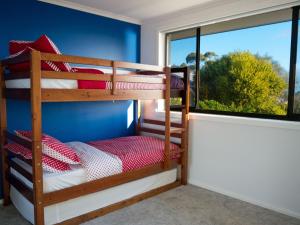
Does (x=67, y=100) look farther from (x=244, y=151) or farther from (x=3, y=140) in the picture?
(x=244, y=151)

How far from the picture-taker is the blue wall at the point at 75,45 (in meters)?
2.61

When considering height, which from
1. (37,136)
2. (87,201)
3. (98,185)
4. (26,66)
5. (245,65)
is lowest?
(87,201)

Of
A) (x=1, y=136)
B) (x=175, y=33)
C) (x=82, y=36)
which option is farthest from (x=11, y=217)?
(x=175, y=33)

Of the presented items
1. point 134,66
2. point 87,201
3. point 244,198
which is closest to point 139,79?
point 134,66

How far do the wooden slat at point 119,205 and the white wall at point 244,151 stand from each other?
17.4 inches

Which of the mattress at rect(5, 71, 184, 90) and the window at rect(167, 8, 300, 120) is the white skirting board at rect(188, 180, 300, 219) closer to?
the window at rect(167, 8, 300, 120)

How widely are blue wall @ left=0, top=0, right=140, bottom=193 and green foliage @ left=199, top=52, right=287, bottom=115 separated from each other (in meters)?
1.15

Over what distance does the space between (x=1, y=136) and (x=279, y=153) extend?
8.99 ft

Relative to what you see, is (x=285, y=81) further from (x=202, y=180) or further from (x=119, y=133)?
(x=119, y=133)

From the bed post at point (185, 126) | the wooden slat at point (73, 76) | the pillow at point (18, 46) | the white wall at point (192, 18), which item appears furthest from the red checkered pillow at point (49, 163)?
the white wall at point (192, 18)

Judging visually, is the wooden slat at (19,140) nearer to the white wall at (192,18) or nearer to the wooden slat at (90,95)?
the wooden slat at (90,95)

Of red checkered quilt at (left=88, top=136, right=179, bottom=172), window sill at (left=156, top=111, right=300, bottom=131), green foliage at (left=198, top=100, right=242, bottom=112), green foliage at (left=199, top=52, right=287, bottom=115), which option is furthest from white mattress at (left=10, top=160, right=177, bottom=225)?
green foliage at (left=199, top=52, right=287, bottom=115)

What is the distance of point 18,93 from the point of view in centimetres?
214

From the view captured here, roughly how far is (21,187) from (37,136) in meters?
0.64
